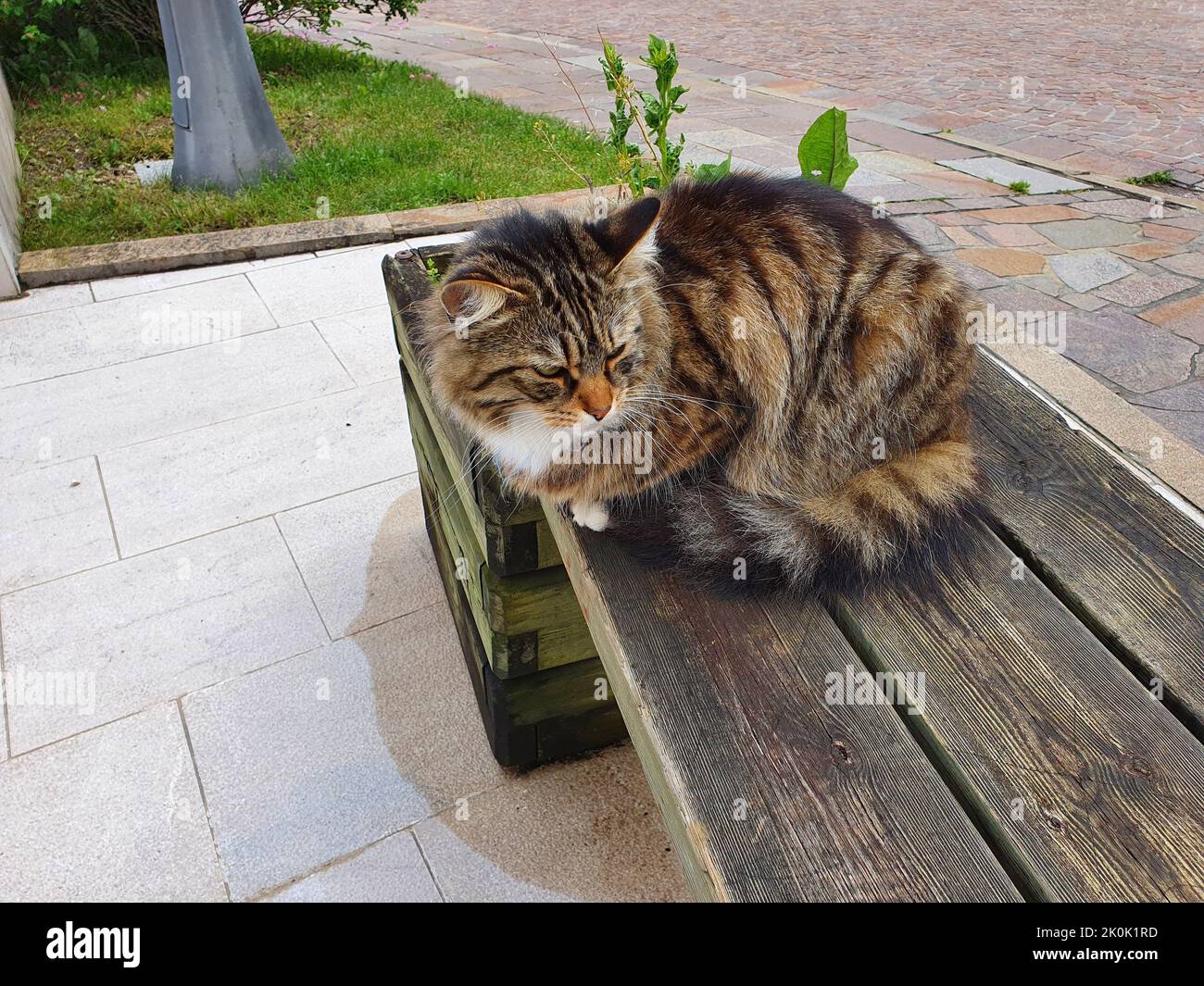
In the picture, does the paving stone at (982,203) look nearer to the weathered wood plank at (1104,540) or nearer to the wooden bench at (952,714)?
the weathered wood plank at (1104,540)

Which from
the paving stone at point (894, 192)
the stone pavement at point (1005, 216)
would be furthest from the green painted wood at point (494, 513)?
the paving stone at point (894, 192)

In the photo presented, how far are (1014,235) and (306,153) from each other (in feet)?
14.8

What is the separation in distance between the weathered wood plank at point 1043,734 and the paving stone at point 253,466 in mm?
2234

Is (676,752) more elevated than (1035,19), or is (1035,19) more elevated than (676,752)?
(1035,19)

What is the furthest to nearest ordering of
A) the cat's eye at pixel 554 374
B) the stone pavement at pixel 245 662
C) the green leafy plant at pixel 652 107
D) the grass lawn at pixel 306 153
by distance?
the grass lawn at pixel 306 153 → the green leafy plant at pixel 652 107 → the stone pavement at pixel 245 662 → the cat's eye at pixel 554 374

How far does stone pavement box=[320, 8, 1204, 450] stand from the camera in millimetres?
3705

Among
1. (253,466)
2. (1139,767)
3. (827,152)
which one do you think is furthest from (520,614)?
(253,466)

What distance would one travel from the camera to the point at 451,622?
2.63 meters

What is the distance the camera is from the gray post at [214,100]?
16.1 feet

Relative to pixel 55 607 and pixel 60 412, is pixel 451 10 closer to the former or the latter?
pixel 60 412

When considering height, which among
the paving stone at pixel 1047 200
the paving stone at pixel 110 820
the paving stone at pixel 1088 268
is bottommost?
the paving stone at pixel 110 820

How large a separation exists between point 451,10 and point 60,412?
10950 millimetres

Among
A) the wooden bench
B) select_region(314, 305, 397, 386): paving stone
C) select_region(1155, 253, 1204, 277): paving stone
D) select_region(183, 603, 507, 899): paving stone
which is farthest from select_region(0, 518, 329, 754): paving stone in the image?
select_region(1155, 253, 1204, 277): paving stone

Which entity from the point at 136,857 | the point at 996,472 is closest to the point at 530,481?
the point at 996,472
